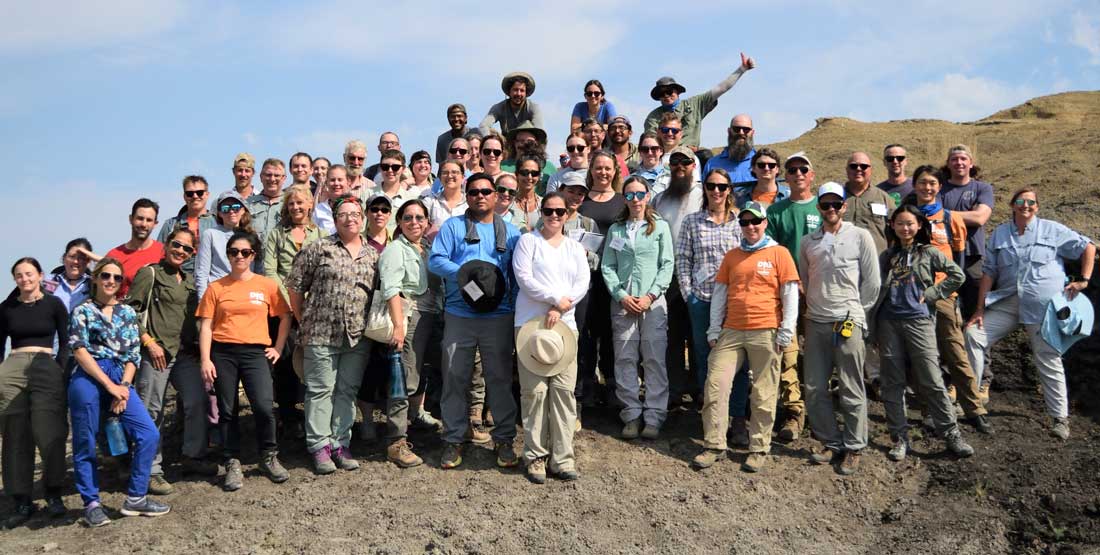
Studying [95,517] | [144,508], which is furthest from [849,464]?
[95,517]

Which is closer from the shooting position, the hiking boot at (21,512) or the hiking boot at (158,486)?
the hiking boot at (21,512)

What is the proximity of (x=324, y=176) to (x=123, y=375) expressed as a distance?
11.6 feet

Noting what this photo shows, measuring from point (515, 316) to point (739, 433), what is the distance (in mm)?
2364

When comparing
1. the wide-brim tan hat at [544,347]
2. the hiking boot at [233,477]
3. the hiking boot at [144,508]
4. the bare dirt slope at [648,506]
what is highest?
the wide-brim tan hat at [544,347]

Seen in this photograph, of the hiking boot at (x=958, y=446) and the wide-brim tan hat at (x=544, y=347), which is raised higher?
the wide-brim tan hat at (x=544, y=347)

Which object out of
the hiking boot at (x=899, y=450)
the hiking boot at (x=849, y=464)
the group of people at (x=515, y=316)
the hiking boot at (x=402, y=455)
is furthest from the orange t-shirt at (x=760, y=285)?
the hiking boot at (x=402, y=455)

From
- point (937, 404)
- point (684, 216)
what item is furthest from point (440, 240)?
point (937, 404)

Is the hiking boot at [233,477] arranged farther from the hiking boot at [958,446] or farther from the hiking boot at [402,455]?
the hiking boot at [958,446]

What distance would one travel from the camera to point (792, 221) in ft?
23.8

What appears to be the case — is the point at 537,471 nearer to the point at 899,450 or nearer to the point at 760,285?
the point at 760,285

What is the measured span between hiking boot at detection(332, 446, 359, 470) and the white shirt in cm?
184

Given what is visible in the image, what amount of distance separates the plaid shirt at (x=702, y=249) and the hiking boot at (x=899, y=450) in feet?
6.86

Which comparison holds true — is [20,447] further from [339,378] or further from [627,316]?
[627,316]

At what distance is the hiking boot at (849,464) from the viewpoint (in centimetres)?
687
